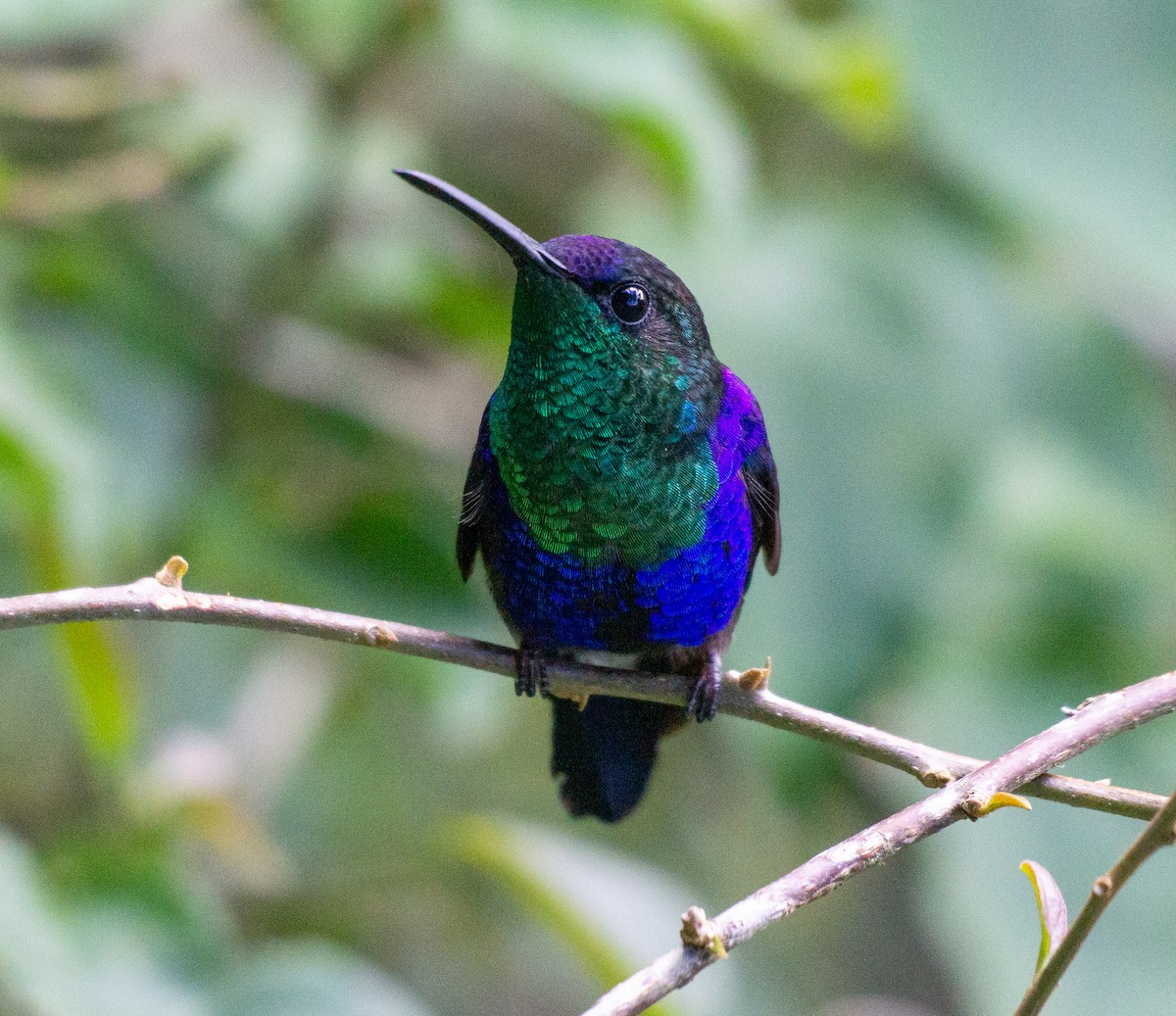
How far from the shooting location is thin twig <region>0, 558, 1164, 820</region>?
4.59 ft

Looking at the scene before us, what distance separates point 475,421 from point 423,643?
2.20 metres

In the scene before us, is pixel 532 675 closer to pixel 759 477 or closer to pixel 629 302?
pixel 759 477

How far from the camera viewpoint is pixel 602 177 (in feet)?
13.9

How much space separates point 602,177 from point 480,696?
6.46 ft

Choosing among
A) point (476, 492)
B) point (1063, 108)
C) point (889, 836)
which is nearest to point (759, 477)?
point (476, 492)

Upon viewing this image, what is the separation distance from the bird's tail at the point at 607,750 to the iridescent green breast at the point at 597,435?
398 mm

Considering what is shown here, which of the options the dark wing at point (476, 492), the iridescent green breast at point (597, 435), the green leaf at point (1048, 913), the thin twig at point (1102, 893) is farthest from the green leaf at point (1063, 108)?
the thin twig at point (1102, 893)

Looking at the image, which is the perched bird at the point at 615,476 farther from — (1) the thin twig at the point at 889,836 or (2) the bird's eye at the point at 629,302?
(1) the thin twig at the point at 889,836

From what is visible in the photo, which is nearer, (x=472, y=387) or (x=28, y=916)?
(x=28, y=916)

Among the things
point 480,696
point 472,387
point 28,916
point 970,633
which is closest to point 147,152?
point 472,387

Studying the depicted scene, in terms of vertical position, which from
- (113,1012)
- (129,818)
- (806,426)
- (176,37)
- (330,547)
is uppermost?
(176,37)

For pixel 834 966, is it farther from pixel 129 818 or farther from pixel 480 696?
pixel 129 818

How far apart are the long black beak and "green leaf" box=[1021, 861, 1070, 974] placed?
0.83m

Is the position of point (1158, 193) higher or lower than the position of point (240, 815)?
higher
